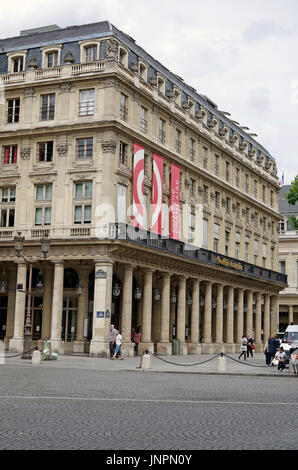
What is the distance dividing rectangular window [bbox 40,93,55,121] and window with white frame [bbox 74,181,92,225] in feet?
16.3

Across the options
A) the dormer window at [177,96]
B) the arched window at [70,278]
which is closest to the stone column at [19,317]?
the arched window at [70,278]

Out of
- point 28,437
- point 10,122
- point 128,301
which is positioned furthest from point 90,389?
point 10,122

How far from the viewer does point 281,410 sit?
1516 cm

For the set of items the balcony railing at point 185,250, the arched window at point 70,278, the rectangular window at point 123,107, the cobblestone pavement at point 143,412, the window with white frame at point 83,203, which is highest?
the rectangular window at point 123,107

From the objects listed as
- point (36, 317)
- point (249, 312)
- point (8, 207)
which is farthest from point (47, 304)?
point (249, 312)

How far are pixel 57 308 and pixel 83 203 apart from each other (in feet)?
21.2

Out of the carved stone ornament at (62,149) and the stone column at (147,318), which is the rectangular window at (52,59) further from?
the stone column at (147,318)

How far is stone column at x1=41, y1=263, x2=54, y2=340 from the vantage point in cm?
4284

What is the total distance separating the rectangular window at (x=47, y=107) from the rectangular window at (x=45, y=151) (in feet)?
5.16

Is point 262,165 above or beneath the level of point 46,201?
above

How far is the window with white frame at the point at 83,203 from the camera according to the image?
4056 centimetres

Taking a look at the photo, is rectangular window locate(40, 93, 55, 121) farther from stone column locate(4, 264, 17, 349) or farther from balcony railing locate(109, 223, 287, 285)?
stone column locate(4, 264, 17, 349)
